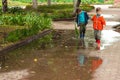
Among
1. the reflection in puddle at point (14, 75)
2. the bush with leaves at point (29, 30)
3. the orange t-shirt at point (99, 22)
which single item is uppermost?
the orange t-shirt at point (99, 22)

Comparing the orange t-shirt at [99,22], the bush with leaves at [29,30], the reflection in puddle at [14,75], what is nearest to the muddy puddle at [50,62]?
the reflection in puddle at [14,75]

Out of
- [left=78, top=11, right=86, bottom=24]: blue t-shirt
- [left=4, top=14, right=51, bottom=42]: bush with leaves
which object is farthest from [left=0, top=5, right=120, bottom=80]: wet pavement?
[left=78, top=11, right=86, bottom=24]: blue t-shirt

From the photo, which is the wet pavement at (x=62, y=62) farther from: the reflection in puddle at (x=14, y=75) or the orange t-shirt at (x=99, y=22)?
the orange t-shirt at (x=99, y=22)

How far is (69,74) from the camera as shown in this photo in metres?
12.1

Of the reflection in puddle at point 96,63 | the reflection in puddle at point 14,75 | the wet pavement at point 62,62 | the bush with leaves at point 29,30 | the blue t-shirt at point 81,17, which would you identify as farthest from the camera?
the blue t-shirt at point 81,17

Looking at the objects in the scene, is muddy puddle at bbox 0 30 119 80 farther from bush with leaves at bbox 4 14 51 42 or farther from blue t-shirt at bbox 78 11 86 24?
blue t-shirt at bbox 78 11 86 24

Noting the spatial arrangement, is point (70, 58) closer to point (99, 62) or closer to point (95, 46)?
point (99, 62)

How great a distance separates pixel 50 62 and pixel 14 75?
257 centimetres

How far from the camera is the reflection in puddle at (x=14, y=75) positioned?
11.5 m

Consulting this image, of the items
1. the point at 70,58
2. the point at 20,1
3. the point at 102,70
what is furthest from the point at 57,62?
the point at 20,1

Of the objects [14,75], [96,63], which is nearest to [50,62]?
[96,63]

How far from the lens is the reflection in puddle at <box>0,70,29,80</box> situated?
454 inches

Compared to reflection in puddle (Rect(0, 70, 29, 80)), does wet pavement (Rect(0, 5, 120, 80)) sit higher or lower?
lower

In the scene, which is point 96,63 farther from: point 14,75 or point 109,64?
point 14,75
